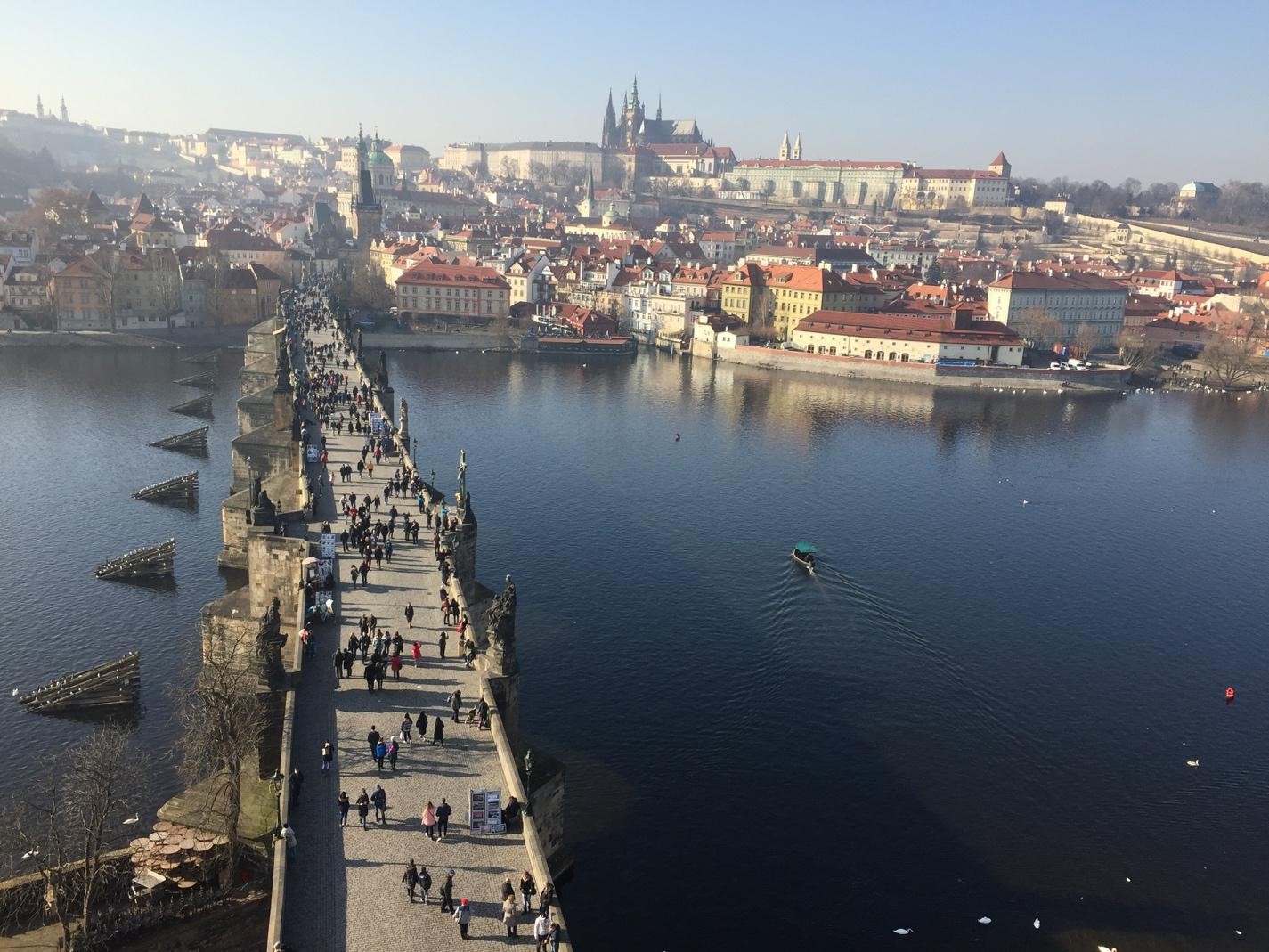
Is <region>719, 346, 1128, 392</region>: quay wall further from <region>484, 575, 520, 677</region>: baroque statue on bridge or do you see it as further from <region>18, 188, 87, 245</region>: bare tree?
<region>18, 188, 87, 245</region>: bare tree

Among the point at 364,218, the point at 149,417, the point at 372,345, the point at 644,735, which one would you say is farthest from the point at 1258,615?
the point at 364,218

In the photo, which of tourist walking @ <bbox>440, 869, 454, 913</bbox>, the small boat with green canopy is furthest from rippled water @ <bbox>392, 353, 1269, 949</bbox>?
tourist walking @ <bbox>440, 869, 454, 913</bbox>

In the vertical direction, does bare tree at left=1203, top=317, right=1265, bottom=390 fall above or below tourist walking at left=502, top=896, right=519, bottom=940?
below

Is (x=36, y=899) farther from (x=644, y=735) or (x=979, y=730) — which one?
(x=979, y=730)

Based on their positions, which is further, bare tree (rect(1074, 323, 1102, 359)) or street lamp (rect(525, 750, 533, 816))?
bare tree (rect(1074, 323, 1102, 359))

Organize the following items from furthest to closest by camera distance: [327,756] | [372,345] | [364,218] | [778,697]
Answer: [364,218]
[372,345]
[778,697]
[327,756]

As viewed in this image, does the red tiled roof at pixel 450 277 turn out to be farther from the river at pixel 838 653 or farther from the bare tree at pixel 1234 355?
the bare tree at pixel 1234 355
